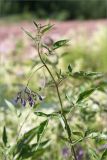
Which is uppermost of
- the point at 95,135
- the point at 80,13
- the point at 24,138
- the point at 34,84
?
the point at 95,135

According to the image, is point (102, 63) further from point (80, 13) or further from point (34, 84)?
point (80, 13)

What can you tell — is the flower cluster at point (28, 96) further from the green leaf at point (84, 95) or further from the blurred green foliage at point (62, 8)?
the blurred green foliage at point (62, 8)

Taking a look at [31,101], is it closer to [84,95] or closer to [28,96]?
[28,96]

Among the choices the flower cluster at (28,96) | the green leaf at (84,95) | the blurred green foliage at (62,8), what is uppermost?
the flower cluster at (28,96)

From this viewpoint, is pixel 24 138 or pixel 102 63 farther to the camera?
pixel 102 63

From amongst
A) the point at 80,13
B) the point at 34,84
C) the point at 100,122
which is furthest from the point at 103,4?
the point at 100,122

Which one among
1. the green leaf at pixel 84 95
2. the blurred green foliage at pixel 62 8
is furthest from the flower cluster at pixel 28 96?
the blurred green foliage at pixel 62 8

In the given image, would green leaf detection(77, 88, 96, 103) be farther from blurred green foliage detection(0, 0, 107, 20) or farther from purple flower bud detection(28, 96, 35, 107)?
blurred green foliage detection(0, 0, 107, 20)

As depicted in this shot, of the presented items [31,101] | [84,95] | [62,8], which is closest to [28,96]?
[31,101]
